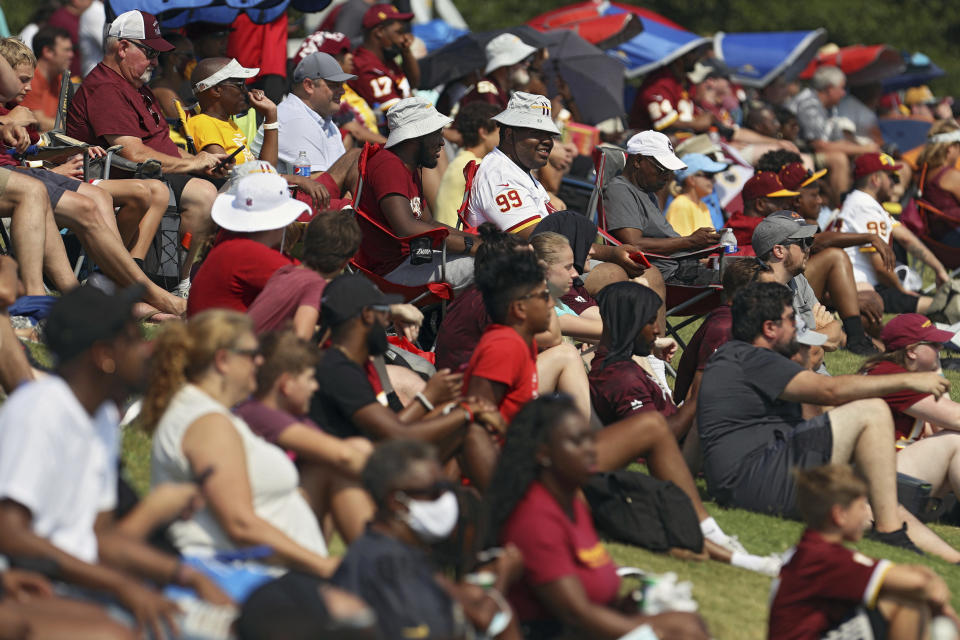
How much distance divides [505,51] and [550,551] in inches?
336

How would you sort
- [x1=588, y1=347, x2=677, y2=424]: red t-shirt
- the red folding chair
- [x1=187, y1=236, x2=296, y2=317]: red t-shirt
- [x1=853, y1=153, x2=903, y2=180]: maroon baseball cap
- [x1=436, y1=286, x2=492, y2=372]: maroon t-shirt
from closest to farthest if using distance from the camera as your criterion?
[x1=187, y1=236, x2=296, y2=317]: red t-shirt
[x1=436, y1=286, x2=492, y2=372]: maroon t-shirt
[x1=588, y1=347, x2=677, y2=424]: red t-shirt
the red folding chair
[x1=853, y1=153, x2=903, y2=180]: maroon baseball cap

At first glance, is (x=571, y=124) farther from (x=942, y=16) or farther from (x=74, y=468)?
(x=942, y=16)

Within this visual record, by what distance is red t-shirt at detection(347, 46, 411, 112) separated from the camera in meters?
12.1

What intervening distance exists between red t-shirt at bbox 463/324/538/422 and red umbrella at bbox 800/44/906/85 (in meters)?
15.2

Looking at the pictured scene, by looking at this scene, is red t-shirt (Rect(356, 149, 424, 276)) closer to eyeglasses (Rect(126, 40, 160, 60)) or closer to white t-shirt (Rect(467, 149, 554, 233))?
white t-shirt (Rect(467, 149, 554, 233))

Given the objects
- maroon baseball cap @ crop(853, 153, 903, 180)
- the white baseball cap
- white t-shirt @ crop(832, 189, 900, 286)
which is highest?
the white baseball cap

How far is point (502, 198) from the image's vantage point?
28.5ft

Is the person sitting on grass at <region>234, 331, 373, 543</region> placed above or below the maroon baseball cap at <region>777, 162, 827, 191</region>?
above

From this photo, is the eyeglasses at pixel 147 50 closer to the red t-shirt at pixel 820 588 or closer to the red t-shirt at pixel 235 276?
the red t-shirt at pixel 235 276

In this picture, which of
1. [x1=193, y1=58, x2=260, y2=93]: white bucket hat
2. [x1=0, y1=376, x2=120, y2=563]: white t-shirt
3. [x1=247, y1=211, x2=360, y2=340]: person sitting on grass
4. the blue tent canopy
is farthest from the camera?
the blue tent canopy

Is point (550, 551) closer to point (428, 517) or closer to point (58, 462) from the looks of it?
point (428, 517)

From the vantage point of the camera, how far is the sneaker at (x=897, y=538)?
667cm

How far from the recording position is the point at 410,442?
14.3ft

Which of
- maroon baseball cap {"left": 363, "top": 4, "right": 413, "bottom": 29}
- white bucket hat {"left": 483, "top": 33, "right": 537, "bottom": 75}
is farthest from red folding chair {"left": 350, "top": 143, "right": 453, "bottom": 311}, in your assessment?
maroon baseball cap {"left": 363, "top": 4, "right": 413, "bottom": 29}
